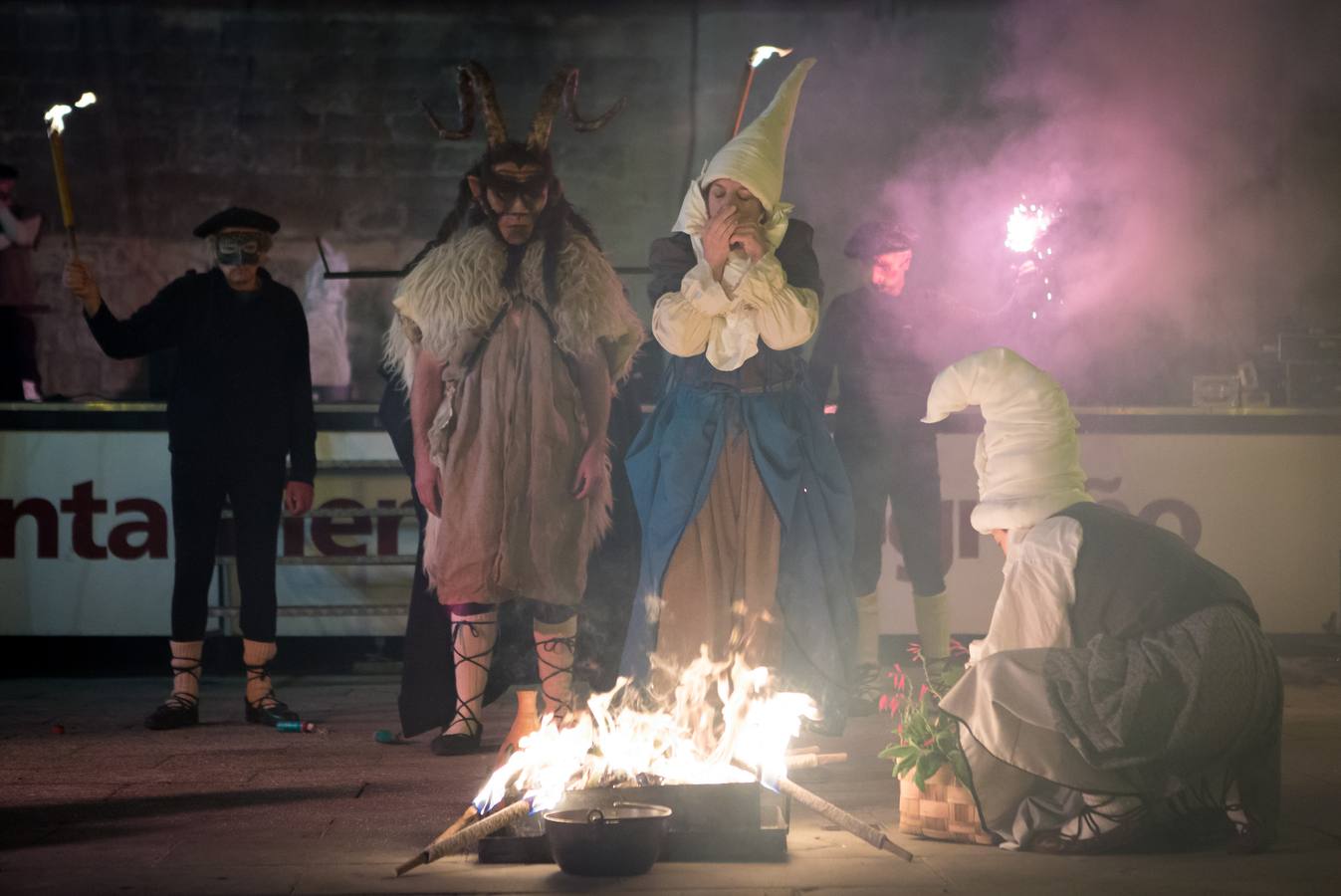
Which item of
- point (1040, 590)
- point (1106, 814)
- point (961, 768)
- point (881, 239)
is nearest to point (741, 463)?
point (1040, 590)

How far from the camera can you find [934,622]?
21.1 ft

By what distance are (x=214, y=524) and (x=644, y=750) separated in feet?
8.33

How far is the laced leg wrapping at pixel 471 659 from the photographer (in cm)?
505

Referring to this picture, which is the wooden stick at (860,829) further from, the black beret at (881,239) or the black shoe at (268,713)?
the black beret at (881,239)

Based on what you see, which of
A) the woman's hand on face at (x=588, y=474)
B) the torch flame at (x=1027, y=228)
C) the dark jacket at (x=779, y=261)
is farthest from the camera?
the torch flame at (x=1027, y=228)

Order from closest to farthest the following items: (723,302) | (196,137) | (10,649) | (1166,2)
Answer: (723,302) → (10,649) → (1166,2) → (196,137)

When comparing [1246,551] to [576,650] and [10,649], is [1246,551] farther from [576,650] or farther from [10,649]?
[10,649]

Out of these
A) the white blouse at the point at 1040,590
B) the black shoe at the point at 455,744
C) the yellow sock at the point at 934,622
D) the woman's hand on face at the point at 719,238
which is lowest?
the black shoe at the point at 455,744

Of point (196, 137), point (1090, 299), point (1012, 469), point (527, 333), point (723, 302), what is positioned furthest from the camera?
point (196, 137)

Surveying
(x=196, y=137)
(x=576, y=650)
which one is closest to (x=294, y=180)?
(x=196, y=137)

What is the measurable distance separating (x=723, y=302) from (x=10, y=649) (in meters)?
4.44

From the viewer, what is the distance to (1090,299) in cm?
967

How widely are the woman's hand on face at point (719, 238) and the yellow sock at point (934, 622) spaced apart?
7.71 ft

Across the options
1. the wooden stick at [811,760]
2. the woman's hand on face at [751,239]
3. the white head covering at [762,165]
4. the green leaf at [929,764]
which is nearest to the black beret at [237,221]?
the white head covering at [762,165]
